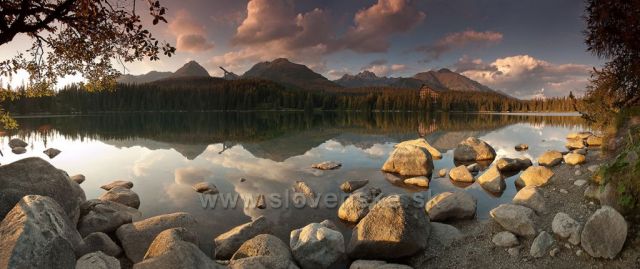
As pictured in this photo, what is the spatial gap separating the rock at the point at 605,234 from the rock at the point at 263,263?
6248 mm

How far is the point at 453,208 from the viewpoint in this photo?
11.8m

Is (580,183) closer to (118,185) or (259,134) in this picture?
(118,185)

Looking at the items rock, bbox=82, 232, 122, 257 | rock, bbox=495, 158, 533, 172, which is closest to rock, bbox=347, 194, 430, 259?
rock, bbox=82, 232, 122, 257

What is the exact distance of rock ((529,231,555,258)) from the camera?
26.0 ft

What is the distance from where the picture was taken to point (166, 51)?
313 inches

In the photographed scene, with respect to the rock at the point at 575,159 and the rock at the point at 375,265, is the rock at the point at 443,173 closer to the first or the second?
the rock at the point at 575,159

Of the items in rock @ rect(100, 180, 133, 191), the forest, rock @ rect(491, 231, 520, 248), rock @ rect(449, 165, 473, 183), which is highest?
the forest

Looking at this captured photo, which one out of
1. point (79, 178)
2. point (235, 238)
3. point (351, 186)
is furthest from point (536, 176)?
point (79, 178)

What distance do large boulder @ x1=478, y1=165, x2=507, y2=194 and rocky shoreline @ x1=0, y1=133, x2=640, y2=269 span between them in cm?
223

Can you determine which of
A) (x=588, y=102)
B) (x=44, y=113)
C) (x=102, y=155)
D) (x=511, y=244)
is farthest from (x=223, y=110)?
(x=511, y=244)

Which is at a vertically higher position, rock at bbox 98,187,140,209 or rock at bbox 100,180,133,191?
rock at bbox 98,187,140,209

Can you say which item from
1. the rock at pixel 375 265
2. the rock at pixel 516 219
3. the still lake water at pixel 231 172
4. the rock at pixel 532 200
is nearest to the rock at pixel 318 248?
the rock at pixel 375 265

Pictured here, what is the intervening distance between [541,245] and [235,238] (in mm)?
7661

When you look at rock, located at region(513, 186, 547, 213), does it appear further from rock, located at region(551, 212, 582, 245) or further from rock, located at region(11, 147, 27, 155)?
rock, located at region(11, 147, 27, 155)
